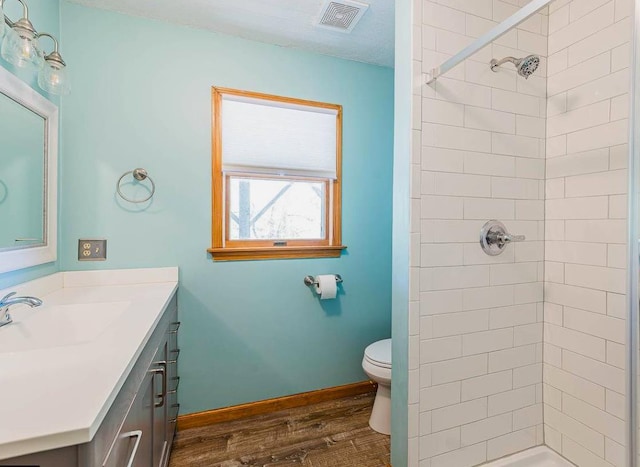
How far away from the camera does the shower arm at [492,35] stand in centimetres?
93

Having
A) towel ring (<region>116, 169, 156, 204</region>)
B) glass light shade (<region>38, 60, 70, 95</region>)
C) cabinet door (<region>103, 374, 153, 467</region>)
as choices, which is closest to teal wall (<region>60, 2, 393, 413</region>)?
towel ring (<region>116, 169, 156, 204</region>)

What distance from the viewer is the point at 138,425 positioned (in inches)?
35.6

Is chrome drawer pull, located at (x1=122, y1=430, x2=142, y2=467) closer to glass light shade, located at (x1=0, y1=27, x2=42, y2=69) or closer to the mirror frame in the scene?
the mirror frame

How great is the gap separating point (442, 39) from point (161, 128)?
150 centimetres

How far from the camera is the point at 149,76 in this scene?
5.73 ft

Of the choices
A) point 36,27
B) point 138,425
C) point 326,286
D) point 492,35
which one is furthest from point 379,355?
point 36,27

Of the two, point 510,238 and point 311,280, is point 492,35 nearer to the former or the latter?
point 510,238

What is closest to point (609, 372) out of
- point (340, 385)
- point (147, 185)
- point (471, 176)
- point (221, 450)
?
point (471, 176)

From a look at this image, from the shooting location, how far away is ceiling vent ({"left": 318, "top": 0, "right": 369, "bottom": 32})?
1.62 metres

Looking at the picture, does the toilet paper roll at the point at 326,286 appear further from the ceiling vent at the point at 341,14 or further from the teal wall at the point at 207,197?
the ceiling vent at the point at 341,14

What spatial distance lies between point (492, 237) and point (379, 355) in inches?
34.9

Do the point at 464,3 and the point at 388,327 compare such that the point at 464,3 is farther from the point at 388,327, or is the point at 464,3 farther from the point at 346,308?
the point at 388,327

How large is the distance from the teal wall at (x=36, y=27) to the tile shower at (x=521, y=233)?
1632 mm

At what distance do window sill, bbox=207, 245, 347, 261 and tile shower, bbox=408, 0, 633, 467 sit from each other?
87 cm
